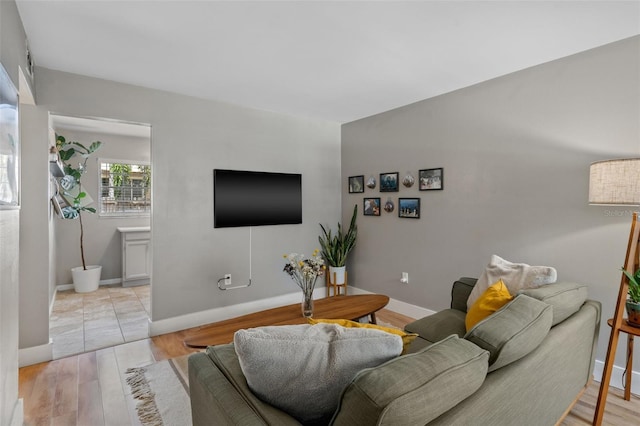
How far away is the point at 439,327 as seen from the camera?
2.29 meters

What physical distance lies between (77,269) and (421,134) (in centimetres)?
519

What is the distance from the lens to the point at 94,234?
5.30 meters

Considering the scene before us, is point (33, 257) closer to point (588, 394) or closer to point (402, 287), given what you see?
point (402, 287)

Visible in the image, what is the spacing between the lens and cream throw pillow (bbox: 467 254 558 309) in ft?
6.99

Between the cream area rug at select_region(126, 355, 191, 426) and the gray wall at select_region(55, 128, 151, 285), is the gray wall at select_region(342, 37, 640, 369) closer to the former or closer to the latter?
the cream area rug at select_region(126, 355, 191, 426)

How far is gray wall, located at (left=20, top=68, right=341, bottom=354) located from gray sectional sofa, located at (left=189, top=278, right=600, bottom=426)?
2.33m

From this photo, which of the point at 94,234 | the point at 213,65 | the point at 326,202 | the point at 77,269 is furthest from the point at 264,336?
the point at 94,234

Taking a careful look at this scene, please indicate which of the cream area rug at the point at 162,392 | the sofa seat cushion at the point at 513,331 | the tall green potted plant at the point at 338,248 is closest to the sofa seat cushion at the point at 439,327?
the sofa seat cushion at the point at 513,331

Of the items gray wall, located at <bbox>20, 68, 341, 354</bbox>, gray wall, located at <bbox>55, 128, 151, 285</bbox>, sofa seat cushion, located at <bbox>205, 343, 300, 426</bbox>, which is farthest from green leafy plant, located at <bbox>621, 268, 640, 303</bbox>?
gray wall, located at <bbox>55, 128, 151, 285</bbox>

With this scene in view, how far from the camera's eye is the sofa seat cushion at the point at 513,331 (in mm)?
1232

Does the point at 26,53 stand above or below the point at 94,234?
above

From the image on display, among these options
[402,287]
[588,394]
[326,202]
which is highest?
[326,202]

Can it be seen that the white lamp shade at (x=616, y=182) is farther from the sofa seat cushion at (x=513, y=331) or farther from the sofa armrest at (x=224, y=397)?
the sofa armrest at (x=224, y=397)

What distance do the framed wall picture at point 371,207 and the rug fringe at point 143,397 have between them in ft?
9.76
